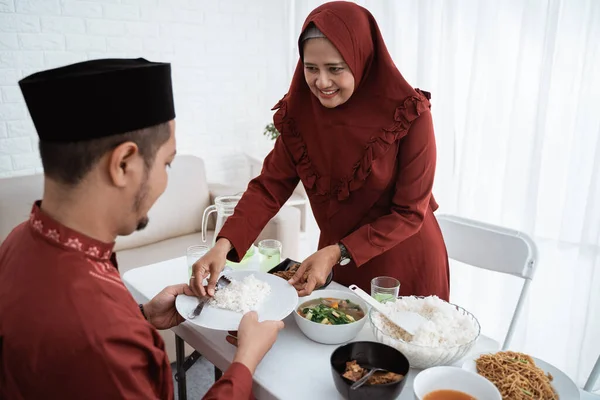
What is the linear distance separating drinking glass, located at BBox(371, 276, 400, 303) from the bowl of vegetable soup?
0.19 ft

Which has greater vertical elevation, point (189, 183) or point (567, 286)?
point (189, 183)

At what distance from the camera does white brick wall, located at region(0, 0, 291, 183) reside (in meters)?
2.83

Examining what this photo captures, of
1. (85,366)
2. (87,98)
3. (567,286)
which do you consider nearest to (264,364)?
(85,366)

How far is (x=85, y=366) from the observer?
81cm

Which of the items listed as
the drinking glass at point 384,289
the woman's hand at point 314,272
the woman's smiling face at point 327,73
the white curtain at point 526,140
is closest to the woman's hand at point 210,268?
the woman's hand at point 314,272

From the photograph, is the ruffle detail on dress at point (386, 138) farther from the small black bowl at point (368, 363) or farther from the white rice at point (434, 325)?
the small black bowl at point (368, 363)

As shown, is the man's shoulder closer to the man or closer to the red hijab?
the man

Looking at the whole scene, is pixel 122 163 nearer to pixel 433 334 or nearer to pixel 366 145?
pixel 433 334

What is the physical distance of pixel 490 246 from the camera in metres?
1.86

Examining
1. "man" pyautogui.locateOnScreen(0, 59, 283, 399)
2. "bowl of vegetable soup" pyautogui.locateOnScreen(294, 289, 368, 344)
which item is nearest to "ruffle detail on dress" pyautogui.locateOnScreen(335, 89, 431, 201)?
"bowl of vegetable soup" pyautogui.locateOnScreen(294, 289, 368, 344)

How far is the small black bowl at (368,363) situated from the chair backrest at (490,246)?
0.94 metres

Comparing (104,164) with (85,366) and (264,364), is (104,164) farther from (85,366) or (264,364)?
(264,364)

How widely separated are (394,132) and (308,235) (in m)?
2.39

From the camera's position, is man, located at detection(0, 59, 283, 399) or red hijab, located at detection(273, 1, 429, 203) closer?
man, located at detection(0, 59, 283, 399)
